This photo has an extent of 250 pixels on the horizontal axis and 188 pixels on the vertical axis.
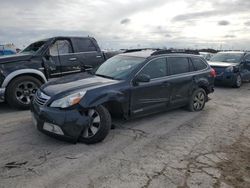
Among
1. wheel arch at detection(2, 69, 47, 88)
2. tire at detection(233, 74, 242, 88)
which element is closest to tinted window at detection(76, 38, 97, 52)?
wheel arch at detection(2, 69, 47, 88)

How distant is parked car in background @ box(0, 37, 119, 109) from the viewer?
22.0 ft

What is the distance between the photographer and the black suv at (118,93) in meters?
4.42

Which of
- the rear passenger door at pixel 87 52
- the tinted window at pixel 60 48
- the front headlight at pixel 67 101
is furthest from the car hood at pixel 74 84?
the rear passenger door at pixel 87 52

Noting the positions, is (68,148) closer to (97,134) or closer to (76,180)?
(97,134)

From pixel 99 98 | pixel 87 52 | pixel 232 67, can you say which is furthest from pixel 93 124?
pixel 232 67

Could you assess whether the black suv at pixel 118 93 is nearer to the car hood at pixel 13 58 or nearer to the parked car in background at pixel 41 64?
the parked car in background at pixel 41 64

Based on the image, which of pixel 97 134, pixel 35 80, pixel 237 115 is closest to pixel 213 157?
pixel 97 134

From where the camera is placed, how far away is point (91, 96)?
4582mm

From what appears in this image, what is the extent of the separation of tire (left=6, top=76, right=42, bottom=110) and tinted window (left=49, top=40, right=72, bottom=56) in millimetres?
1015

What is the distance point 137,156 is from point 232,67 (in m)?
9.08

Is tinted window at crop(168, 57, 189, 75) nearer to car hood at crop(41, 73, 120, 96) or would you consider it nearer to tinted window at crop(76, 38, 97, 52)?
car hood at crop(41, 73, 120, 96)

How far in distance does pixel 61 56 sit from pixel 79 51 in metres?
0.66

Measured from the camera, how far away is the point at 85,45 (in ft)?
27.1

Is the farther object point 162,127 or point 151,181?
point 162,127
